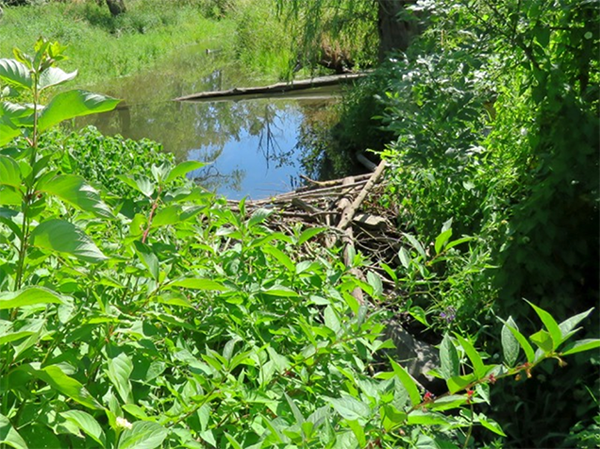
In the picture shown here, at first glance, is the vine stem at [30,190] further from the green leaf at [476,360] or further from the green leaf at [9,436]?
the green leaf at [476,360]

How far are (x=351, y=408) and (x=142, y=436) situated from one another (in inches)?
12.2

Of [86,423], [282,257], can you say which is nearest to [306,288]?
[282,257]

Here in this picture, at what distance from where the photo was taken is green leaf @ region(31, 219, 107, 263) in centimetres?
81

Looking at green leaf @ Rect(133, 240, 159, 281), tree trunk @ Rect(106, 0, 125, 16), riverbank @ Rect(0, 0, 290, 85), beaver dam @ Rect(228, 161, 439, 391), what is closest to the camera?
green leaf @ Rect(133, 240, 159, 281)

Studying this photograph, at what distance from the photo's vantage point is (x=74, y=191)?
843mm

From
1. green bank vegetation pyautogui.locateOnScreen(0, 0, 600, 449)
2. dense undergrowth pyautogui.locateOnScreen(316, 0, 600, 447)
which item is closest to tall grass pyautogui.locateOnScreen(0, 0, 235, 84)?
dense undergrowth pyautogui.locateOnScreen(316, 0, 600, 447)

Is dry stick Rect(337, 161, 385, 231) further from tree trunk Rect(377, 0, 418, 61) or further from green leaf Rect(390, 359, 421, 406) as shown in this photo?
tree trunk Rect(377, 0, 418, 61)

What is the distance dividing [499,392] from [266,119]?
8515mm

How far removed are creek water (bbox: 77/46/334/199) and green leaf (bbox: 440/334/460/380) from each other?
223 inches

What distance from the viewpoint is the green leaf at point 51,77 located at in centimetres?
91

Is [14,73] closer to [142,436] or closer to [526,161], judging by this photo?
[142,436]

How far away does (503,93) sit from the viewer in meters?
3.20

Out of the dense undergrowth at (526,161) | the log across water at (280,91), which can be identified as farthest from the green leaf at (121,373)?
the log across water at (280,91)

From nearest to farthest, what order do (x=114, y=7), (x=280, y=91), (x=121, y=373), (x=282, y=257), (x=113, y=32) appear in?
(x=121, y=373) < (x=282, y=257) < (x=280, y=91) < (x=113, y=32) < (x=114, y=7)
